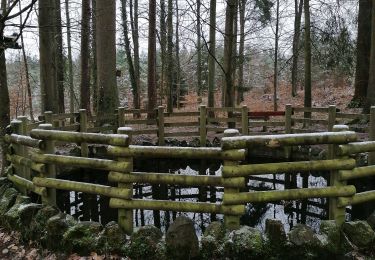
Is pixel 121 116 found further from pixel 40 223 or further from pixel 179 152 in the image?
pixel 179 152

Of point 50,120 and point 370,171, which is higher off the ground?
point 50,120

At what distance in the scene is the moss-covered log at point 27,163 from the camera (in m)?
5.23

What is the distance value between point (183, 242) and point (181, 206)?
17.2 inches

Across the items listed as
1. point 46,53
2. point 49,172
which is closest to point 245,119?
point 46,53

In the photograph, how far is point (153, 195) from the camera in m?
7.72

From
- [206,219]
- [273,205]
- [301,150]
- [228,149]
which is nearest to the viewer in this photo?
[228,149]

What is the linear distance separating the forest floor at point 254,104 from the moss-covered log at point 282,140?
1989 millimetres

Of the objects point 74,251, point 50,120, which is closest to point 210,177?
point 74,251

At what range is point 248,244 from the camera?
4367 millimetres

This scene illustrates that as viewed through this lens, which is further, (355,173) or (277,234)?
(355,173)

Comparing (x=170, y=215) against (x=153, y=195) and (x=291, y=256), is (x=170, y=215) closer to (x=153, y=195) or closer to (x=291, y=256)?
(x=153, y=195)

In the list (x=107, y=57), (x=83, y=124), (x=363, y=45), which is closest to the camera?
(x=83, y=124)

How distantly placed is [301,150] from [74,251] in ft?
23.7

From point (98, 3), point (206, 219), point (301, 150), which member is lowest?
point (206, 219)
